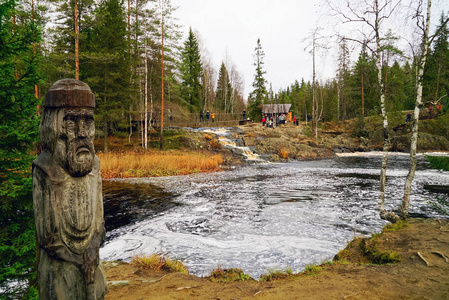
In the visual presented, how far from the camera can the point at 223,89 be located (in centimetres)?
6050

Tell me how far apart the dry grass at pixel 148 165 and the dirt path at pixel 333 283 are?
1256 centimetres

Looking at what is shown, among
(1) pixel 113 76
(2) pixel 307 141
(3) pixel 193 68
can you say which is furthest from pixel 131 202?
(3) pixel 193 68

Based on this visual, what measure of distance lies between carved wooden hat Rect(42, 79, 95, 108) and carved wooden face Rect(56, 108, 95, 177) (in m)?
0.06

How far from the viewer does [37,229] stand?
1998 mm

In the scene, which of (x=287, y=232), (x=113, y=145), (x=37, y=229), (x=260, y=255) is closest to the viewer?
(x=37, y=229)

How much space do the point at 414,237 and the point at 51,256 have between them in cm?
690

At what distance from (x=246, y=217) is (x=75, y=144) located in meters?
7.73

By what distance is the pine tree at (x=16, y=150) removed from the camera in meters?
3.04

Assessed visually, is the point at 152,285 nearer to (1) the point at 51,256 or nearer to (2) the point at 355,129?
(1) the point at 51,256

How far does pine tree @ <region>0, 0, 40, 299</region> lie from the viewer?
3.04 m

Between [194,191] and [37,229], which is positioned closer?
[37,229]

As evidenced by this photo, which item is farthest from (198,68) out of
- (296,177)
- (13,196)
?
(13,196)

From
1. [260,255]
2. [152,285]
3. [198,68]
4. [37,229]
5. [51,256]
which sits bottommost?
[260,255]

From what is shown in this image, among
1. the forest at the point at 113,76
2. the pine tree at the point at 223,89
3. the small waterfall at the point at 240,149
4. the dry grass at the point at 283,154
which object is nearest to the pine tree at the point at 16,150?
the forest at the point at 113,76
